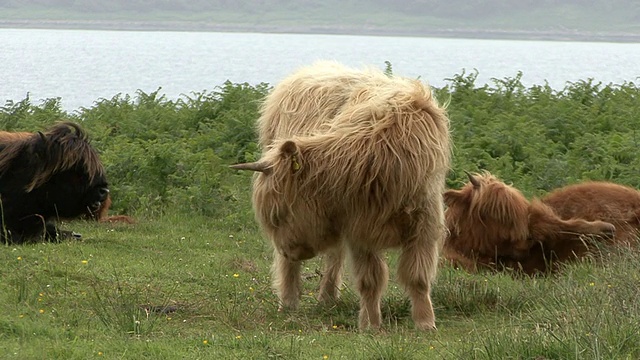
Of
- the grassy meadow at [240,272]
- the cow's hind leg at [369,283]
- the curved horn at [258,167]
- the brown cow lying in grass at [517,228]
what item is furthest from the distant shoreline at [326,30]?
the curved horn at [258,167]

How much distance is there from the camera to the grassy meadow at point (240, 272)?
6039 mm

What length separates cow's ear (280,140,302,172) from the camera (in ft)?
22.2

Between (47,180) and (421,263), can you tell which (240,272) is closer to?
(47,180)

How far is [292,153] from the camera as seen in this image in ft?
22.2

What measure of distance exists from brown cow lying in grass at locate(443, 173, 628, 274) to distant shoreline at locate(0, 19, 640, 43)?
91393mm

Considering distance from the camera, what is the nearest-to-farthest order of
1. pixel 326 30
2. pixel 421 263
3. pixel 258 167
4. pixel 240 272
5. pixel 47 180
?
pixel 258 167
pixel 421 263
pixel 240 272
pixel 47 180
pixel 326 30

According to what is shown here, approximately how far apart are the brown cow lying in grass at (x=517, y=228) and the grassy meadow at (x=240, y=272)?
0.29 metres

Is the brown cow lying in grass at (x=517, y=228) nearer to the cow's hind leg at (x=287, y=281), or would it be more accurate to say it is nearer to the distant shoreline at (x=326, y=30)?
the cow's hind leg at (x=287, y=281)

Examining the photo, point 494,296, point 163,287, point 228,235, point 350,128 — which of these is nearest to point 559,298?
point 494,296

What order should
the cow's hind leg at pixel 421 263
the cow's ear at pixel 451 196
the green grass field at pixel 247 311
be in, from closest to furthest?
the green grass field at pixel 247 311
the cow's hind leg at pixel 421 263
the cow's ear at pixel 451 196

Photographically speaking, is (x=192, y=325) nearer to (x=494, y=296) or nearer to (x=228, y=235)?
(x=494, y=296)

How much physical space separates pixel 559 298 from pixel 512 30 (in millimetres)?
105539

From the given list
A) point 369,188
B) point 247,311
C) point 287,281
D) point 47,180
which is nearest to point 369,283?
point 369,188

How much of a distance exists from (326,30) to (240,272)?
94.8 m
